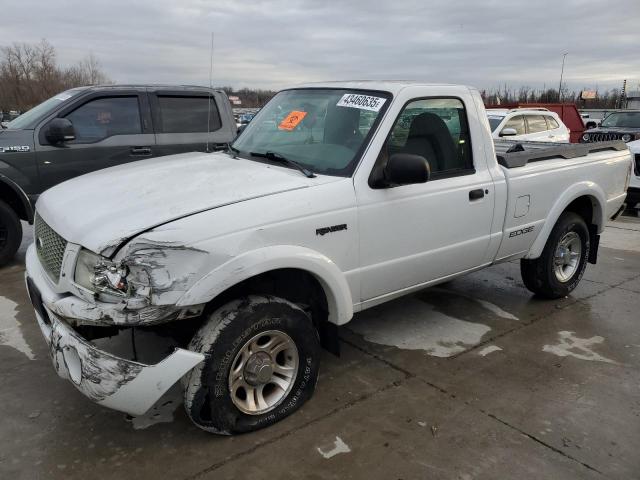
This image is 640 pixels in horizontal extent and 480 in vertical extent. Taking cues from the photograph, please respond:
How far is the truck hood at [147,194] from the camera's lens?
2566 millimetres

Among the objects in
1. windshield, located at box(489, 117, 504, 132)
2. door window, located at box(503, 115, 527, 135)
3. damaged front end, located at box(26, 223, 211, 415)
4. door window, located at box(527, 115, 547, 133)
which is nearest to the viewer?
damaged front end, located at box(26, 223, 211, 415)

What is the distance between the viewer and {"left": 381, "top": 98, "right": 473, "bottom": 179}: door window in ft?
11.8

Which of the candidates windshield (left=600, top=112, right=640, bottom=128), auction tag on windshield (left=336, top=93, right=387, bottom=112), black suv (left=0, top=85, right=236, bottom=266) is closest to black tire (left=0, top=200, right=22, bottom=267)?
black suv (left=0, top=85, right=236, bottom=266)

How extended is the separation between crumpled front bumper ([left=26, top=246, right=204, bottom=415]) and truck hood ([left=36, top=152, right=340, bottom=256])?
0.49 metres

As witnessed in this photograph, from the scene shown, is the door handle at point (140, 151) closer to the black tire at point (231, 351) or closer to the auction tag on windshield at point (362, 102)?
the auction tag on windshield at point (362, 102)

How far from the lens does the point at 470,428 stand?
3.02 metres

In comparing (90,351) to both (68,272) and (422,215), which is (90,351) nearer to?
(68,272)

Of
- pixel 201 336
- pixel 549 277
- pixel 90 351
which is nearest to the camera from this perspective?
pixel 90 351

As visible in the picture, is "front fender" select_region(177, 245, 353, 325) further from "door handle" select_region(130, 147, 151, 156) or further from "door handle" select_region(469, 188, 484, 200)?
"door handle" select_region(130, 147, 151, 156)

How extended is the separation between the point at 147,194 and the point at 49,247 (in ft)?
2.25

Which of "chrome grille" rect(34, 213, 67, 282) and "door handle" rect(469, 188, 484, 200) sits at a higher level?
"door handle" rect(469, 188, 484, 200)

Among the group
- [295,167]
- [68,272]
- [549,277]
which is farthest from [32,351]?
[549,277]

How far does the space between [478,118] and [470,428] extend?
7.47ft

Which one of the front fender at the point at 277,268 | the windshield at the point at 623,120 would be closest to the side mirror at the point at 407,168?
the front fender at the point at 277,268
